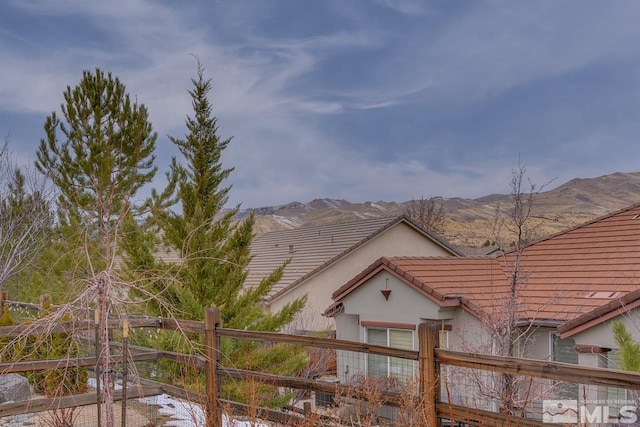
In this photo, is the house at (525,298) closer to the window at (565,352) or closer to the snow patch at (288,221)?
the window at (565,352)

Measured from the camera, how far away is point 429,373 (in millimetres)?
3998

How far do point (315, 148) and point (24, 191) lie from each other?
43.1 ft

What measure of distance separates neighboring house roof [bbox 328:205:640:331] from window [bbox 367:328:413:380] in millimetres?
1234

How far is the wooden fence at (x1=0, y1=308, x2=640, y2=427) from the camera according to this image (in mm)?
3304

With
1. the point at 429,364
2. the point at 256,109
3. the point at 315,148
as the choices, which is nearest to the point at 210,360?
the point at 429,364

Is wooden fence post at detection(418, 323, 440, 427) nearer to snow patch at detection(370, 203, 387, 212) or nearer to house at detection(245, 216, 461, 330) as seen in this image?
house at detection(245, 216, 461, 330)

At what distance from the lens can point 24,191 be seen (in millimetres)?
18734

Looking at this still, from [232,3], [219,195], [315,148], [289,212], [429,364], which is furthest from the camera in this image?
[289,212]

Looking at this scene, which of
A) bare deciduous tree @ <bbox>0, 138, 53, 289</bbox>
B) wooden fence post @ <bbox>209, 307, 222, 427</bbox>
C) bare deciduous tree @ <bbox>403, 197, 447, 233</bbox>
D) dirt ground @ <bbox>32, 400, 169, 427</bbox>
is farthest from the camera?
bare deciduous tree @ <bbox>403, 197, 447, 233</bbox>

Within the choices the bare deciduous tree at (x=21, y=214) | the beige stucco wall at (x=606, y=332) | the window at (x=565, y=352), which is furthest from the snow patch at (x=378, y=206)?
the beige stucco wall at (x=606, y=332)

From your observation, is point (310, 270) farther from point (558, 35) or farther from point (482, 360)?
point (482, 360)

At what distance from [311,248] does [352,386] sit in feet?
60.9

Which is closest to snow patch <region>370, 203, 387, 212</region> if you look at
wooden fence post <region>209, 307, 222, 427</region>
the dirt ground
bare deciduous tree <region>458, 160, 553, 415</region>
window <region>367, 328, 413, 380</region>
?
window <region>367, 328, 413, 380</region>

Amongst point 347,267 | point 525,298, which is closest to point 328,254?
point 347,267
